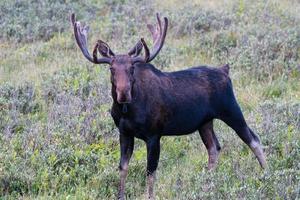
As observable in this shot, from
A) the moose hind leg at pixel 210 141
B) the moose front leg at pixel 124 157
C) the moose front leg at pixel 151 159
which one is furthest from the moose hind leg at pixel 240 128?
the moose front leg at pixel 124 157

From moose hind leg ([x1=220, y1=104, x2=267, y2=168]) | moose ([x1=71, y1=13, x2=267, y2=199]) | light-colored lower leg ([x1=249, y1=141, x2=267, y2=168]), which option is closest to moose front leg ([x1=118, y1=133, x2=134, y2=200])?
moose ([x1=71, y1=13, x2=267, y2=199])

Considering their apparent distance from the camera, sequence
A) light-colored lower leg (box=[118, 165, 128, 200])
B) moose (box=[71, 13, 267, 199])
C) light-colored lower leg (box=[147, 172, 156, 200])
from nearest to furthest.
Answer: moose (box=[71, 13, 267, 199]), light-colored lower leg (box=[147, 172, 156, 200]), light-colored lower leg (box=[118, 165, 128, 200])

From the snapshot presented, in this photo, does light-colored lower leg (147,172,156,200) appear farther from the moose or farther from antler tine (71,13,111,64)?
antler tine (71,13,111,64)

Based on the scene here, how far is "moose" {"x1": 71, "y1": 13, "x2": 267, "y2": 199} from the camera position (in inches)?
288

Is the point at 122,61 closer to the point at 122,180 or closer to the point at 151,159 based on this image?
the point at 151,159

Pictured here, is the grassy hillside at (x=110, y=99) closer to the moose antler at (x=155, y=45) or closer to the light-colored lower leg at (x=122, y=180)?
the light-colored lower leg at (x=122, y=180)

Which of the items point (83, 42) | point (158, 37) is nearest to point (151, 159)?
point (158, 37)

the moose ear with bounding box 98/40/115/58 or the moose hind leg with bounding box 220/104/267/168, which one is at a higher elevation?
the moose ear with bounding box 98/40/115/58

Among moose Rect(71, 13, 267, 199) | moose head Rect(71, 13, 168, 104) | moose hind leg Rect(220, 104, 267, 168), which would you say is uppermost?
moose head Rect(71, 13, 168, 104)

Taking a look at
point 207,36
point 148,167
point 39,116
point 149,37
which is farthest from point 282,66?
point 148,167

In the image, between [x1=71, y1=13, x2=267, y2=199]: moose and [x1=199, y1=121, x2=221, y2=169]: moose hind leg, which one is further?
[x1=199, y1=121, x2=221, y2=169]: moose hind leg

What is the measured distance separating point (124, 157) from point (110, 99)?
2864 mm

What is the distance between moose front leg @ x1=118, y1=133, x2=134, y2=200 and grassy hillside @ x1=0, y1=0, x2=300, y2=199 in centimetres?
12

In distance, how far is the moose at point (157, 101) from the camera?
731 cm
